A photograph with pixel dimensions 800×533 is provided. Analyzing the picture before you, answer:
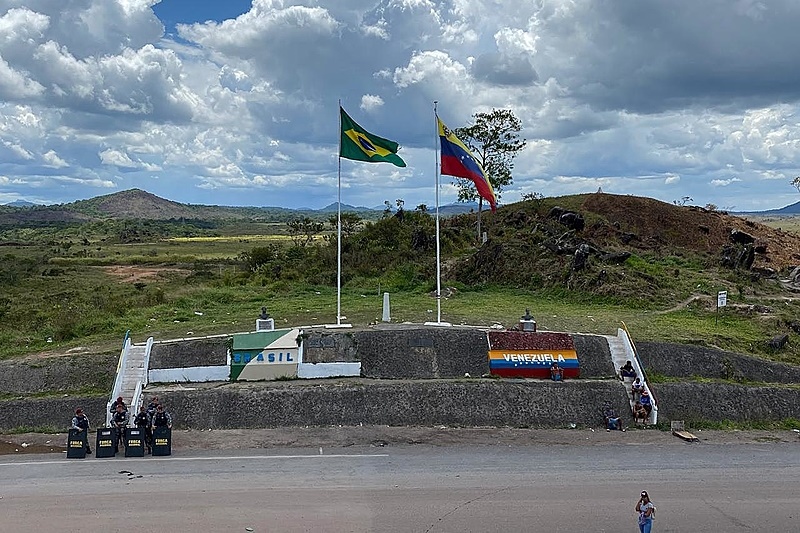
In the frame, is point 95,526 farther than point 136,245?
No

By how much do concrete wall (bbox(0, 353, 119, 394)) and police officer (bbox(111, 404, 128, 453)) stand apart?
3187 millimetres

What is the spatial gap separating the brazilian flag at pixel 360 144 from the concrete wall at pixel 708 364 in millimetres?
11157

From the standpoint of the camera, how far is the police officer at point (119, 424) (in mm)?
17531

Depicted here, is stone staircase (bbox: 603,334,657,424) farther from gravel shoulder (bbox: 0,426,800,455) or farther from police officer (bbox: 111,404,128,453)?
police officer (bbox: 111,404,128,453)

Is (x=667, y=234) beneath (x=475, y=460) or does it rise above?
above

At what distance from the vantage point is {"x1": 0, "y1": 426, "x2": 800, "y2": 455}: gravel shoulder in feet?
59.7

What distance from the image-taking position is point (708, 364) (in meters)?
23.3

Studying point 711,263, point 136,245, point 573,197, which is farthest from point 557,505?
point 136,245

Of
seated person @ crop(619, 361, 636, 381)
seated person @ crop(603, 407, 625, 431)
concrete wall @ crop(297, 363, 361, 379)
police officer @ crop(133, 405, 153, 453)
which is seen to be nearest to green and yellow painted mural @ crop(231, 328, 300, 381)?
concrete wall @ crop(297, 363, 361, 379)

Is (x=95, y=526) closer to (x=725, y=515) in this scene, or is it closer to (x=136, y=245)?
(x=725, y=515)

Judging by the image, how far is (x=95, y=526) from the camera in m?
13.1

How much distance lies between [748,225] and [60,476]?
188 ft

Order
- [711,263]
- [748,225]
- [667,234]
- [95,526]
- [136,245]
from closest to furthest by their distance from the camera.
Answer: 1. [95,526]
2. [711,263]
3. [667,234]
4. [748,225]
5. [136,245]

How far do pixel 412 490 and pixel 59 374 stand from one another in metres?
13.4
